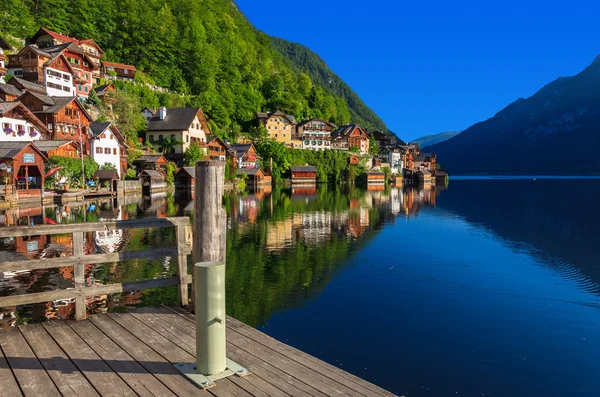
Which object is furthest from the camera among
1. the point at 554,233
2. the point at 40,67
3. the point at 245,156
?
the point at 245,156

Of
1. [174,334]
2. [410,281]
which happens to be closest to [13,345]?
[174,334]

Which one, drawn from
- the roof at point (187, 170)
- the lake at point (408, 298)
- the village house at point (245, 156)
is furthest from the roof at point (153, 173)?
the lake at point (408, 298)

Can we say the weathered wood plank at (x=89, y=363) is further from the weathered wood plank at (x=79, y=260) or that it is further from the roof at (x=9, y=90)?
the roof at (x=9, y=90)

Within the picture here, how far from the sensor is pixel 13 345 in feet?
19.5

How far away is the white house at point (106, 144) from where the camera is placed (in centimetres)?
5925

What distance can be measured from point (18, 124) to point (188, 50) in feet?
248

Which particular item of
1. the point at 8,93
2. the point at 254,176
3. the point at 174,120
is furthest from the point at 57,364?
the point at 254,176

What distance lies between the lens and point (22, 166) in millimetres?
44969

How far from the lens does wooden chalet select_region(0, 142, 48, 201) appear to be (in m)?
41.7

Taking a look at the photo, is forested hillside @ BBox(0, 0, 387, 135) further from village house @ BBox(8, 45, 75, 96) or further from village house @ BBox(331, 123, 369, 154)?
village house @ BBox(331, 123, 369, 154)

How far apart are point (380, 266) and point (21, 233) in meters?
15.6

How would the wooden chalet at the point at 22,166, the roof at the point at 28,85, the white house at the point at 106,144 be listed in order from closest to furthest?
the wooden chalet at the point at 22,166
the roof at the point at 28,85
the white house at the point at 106,144

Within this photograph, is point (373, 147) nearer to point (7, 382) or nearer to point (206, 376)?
point (206, 376)

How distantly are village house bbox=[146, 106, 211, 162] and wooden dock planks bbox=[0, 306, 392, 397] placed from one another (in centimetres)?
7492
